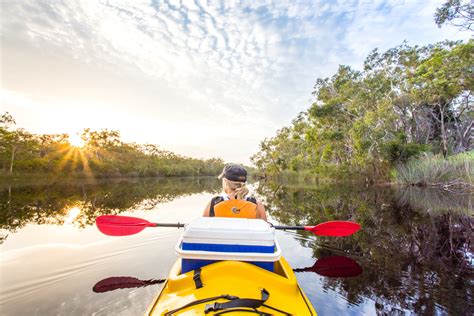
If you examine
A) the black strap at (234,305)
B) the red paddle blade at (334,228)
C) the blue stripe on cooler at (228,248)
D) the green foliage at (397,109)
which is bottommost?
the red paddle blade at (334,228)

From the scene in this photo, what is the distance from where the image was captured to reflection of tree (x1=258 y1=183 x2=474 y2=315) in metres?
2.77

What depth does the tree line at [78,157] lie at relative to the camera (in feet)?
94.0

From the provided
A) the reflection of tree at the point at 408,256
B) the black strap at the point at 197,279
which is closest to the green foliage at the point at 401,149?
the reflection of tree at the point at 408,256

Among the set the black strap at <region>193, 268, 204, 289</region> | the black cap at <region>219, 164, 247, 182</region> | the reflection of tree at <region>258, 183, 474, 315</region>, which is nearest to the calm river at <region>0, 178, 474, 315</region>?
the reflection of tree at <region>258, 183, 474, 315</region>

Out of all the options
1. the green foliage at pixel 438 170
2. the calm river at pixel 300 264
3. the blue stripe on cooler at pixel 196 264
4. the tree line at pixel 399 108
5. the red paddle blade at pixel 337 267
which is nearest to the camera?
the blue stripe on cooler at pixel 196 264

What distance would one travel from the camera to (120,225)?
3.62m

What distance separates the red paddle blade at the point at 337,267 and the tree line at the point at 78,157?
114ft

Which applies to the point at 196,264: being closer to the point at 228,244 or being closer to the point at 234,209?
the point at 228,244

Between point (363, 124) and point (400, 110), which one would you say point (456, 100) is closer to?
point (400, 110)

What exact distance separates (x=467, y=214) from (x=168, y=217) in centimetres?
918

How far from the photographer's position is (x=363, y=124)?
58.3 feet

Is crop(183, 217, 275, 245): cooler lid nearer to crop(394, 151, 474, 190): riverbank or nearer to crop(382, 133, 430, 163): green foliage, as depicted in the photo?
crop(394, 151, 474, 190): riverbank

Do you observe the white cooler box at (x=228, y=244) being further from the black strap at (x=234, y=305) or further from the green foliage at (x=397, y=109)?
the green foliage at (x=397, y=109)

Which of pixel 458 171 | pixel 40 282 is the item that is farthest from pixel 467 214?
pixel 40 282
